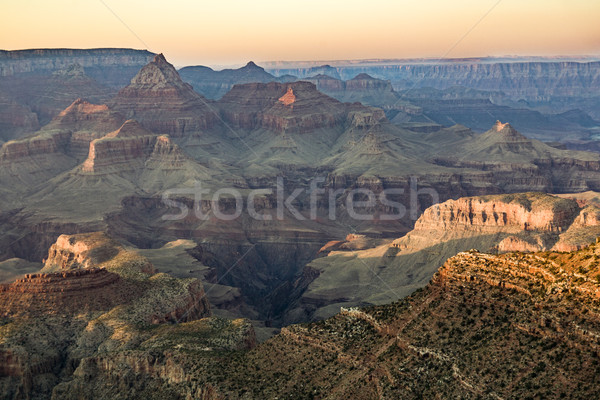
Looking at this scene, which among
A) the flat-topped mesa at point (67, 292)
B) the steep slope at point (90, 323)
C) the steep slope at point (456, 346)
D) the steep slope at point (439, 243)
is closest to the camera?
the steep slope at point (456, 346)

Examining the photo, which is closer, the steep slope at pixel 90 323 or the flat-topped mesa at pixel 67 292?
the steep slope at pixel 90 323

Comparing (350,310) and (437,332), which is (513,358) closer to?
(437,332)

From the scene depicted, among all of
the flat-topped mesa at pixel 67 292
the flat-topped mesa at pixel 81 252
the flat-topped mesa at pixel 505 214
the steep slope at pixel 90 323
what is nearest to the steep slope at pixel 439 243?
the flat-topped mesa at pixel 505 214

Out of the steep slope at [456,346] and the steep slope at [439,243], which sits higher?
the steep slope at [456,346]

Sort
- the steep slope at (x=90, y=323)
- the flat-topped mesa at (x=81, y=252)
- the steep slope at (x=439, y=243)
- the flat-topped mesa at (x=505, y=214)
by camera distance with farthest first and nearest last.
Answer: the flat-topped mesa at (x=505, y=214)
the steep slope at (x=439, y=243)
the flat-topped mesa at (x=81, y=252)
the steep slope at (x=90, y=323)

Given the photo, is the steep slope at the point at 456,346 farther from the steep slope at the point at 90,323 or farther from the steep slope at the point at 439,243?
the steep slope at the point at 439,243

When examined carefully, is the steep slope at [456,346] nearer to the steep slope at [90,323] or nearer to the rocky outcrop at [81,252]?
the steep slope at [90,323]

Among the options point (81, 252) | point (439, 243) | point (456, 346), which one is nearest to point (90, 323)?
point (81, 252)

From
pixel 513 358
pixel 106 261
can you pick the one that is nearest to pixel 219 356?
pixel 513 358

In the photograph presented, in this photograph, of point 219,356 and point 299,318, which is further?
point 299,318

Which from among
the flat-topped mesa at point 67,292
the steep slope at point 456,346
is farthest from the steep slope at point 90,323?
the steep slope at point 456,346

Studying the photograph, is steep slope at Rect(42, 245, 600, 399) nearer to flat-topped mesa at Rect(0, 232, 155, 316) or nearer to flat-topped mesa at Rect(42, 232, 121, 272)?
flat-topped mesa at Rect(0, 232, 155, 316)
